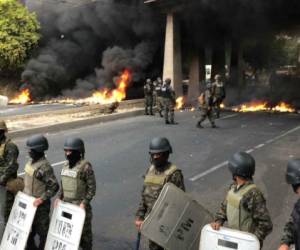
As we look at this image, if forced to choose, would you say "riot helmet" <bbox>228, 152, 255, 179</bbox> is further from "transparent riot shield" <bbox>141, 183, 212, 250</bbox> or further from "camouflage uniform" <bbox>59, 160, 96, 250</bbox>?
"camouflage uniform" <bbox>59, 160, 96, 250</bbox>

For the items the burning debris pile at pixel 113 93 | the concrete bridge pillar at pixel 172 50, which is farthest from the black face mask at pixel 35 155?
the burning debris pile at pixel 113 93

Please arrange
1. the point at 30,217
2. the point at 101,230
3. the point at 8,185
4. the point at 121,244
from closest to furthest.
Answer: the point at 30,217
the point at 8,185
the point at 121,244
the point at 101,230

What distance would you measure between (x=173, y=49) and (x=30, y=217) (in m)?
19.9

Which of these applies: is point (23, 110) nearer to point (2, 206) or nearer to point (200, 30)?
point (200, 30)

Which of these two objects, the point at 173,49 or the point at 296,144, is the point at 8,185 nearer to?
the point at 296,144

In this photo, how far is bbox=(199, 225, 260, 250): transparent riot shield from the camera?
112 inches

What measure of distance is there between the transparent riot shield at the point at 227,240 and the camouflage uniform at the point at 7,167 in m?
2.34

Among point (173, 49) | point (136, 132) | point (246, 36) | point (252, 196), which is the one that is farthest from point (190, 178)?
point (246, 36)

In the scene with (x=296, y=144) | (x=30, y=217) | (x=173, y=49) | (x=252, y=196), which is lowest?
(x=296, y=144)

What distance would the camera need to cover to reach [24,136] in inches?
517

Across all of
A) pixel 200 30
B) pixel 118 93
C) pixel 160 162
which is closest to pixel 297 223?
pixel 160 162

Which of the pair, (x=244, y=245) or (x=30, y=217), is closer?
(x=244, y=245)

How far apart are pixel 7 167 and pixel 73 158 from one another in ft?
2.92

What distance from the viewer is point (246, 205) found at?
322cm
